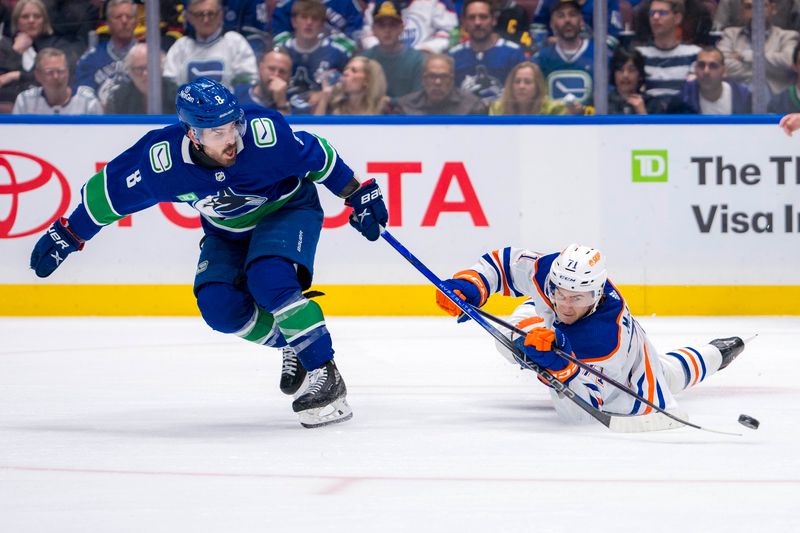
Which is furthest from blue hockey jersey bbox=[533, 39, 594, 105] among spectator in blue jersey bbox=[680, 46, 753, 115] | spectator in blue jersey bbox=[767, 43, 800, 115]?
spectator in blue jersey bbox=[767, 43, 800, 115]

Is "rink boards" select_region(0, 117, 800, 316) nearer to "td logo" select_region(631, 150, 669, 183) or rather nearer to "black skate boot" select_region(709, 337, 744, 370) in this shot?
"td logo" select_region(631, 150, 669, 183)

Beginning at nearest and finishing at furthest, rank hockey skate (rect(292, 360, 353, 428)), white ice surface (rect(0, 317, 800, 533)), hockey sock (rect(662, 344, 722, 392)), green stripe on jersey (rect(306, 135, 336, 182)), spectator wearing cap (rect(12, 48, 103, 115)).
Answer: white ice surface (rect(0, 317, 800, 533)) < hockey skate (rect(292, 360, 353, 428)) < green stripe on jersey (rect(306, 135, 336, 182)) < hockey sock (rect(662, 344, 722, 392)) < spectator wearing cap (rect(12, 48, 103, 115))

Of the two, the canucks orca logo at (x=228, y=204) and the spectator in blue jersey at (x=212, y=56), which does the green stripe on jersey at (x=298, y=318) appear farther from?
the spectator in blue jersey at (x=212, y=56)

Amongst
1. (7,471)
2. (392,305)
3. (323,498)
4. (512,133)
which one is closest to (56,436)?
(7,471)

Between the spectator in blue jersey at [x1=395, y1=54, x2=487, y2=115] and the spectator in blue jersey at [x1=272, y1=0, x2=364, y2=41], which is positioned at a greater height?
the spectator in blue jersey at [x1=272, y1=0, x2=364, y2=41]

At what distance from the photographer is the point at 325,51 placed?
6.62 meters

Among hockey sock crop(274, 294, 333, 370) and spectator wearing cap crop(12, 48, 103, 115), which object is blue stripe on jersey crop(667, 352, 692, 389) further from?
spectator wearing cap crop(12, 48, 103, 115)

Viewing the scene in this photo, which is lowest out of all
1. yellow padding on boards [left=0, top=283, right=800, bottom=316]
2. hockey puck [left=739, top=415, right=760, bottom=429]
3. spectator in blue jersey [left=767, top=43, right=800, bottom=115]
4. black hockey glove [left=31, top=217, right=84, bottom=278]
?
yellow padding on boards [left=0, top=283, right=800, bottom=316]

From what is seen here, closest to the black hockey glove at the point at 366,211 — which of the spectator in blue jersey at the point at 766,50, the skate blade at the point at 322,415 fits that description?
the skate blade at the point at 322,415

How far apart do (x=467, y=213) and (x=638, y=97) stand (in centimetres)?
103

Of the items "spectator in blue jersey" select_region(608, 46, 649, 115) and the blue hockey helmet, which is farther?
"spectator in blue jersey" select_region(608, 46, 649, 115)

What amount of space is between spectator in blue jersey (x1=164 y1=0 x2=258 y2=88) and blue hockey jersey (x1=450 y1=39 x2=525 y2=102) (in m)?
1.02

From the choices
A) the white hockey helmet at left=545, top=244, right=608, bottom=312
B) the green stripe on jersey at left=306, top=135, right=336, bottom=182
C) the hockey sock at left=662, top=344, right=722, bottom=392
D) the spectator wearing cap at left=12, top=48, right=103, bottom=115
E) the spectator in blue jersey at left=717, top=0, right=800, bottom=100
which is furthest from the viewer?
the spectator wearing cap at left=12, top=48, right=103, bottom=115

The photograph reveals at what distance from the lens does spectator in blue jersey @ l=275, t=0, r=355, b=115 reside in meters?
6.60
